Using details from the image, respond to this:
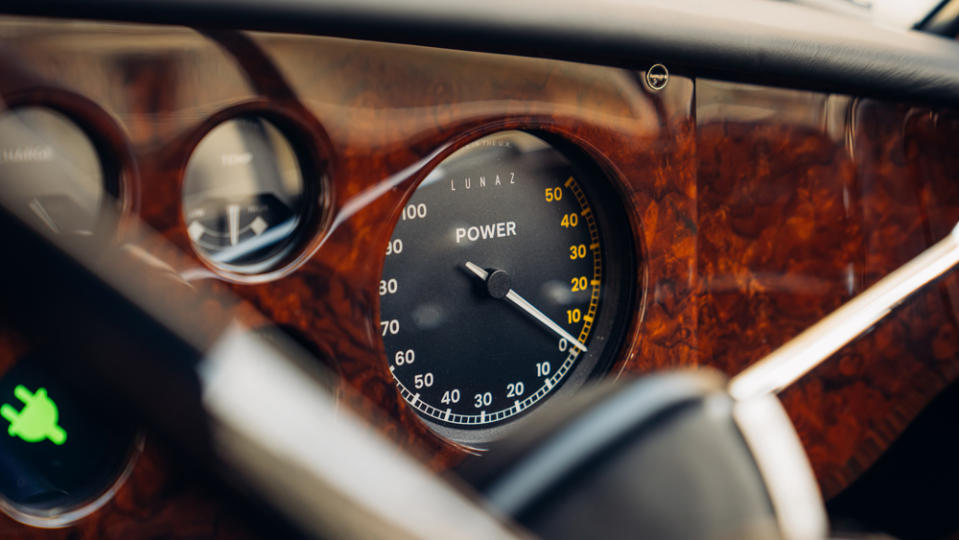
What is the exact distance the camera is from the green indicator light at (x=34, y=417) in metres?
1.15

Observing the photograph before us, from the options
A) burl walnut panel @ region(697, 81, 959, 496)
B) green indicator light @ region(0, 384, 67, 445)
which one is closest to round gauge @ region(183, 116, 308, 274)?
green indicator light @ region(0, 384, 67, 445)

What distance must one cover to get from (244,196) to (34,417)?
14.5 inches

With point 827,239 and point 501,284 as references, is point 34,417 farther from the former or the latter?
point 827,239

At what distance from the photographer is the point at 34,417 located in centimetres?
118

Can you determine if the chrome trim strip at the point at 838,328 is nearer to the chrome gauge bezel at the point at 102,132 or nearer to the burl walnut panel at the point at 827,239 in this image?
the burl walnut panel at the point at 827,239

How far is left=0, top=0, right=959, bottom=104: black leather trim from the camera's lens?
45.6 inches

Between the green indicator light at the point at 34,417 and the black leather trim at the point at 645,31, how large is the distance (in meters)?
0.43

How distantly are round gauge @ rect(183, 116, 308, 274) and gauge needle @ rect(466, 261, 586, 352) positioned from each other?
0.33 m

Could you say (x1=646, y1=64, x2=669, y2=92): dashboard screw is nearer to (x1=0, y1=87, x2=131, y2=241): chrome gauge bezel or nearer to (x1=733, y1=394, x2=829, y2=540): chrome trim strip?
(x1=0, y1=87, x2=131, y2=241): chrome gauge bezel

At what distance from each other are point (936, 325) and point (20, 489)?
1.81 m

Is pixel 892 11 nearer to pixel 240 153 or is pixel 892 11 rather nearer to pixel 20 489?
pixel 240 153

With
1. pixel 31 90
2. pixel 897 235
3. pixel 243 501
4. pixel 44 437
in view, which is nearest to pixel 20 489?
pixel 44 437

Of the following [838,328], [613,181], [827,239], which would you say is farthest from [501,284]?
[827,239]

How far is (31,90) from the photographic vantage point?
108 centimetres
